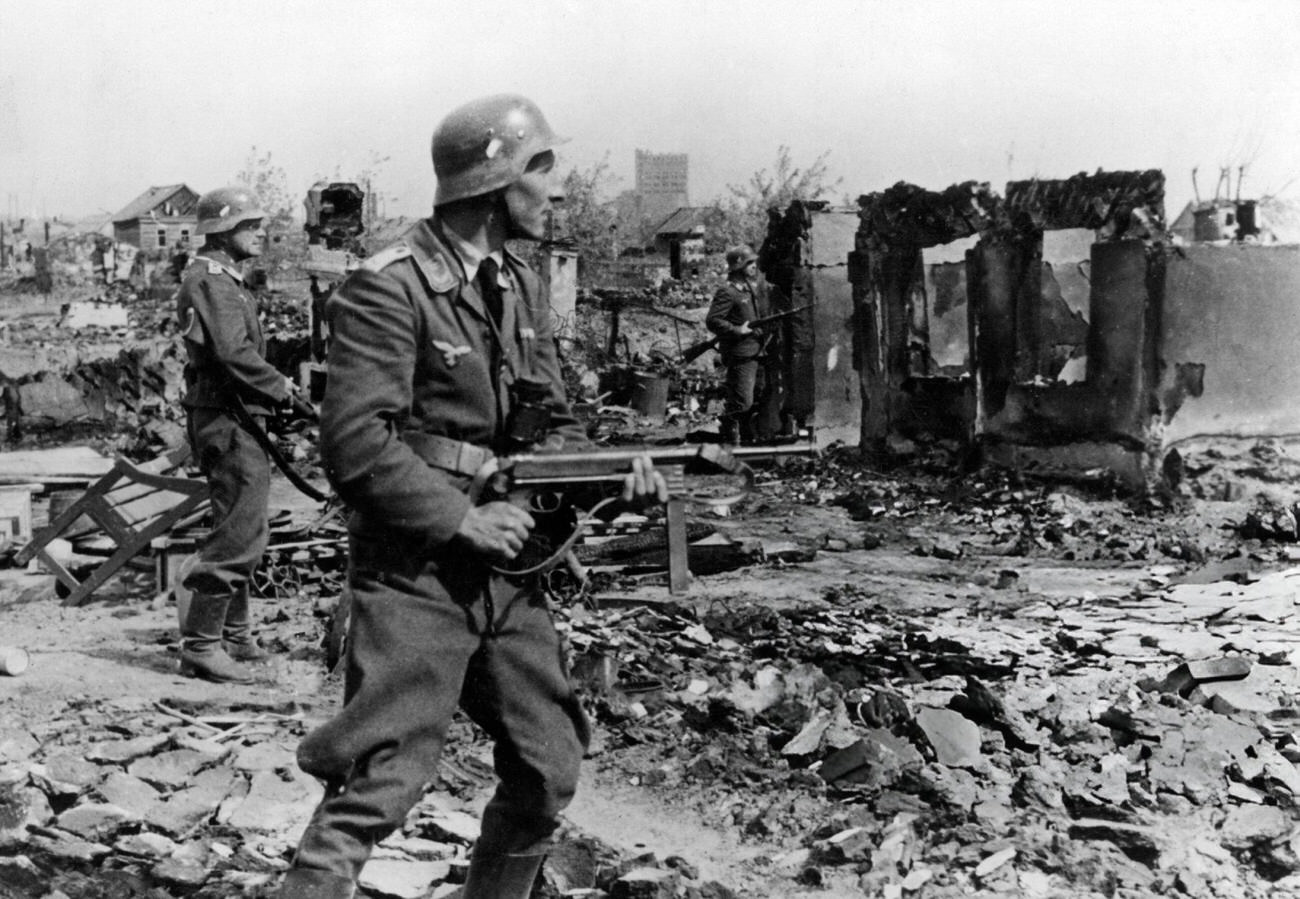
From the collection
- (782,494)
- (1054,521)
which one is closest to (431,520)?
(1054,521)

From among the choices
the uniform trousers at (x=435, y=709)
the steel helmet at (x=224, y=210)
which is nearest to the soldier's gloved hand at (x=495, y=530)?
the uniform trousers at (x=435, y=709)

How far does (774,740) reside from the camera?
15.7 ft

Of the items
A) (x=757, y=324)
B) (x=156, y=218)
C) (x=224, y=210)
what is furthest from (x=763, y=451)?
(x=156, y=218)

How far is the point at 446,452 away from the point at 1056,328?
13.3 meters

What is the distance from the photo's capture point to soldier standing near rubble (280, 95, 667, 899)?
8.82 ft

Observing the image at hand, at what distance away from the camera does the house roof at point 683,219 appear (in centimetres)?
5083

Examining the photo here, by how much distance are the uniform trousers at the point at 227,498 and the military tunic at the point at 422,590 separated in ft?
9.96

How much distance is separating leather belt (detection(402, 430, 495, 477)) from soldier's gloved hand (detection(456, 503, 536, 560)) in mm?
115

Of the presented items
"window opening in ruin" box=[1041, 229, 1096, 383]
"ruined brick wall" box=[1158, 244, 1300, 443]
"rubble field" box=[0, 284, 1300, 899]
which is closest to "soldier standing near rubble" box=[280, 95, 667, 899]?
"rubble field" box=[0, 284, 1300, 899]

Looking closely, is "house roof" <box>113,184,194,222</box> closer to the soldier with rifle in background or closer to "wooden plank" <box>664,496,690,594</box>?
the soldier with rifle in background

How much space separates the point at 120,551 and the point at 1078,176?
9.09 metres

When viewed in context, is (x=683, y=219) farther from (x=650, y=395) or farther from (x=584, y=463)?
(x=584, y=463)

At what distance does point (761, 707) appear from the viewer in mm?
5051

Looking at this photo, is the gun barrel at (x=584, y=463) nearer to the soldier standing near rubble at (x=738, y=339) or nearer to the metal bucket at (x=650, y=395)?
the soldier standing near rubble at (x=738, y=339)
